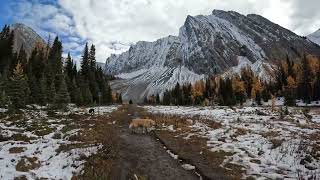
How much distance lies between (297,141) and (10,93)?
45.5m

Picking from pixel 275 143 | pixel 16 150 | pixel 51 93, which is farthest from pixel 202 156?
pixel 51 93

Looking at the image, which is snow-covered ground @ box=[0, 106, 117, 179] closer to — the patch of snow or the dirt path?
the dirt path

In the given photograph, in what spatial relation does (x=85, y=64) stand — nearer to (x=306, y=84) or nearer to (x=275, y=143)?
(x=306, y=84)

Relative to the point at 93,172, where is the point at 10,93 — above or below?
above

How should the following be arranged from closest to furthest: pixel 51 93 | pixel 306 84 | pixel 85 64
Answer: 1. pixel 51 93
2. pixel 85 64
3. pixel 306 84

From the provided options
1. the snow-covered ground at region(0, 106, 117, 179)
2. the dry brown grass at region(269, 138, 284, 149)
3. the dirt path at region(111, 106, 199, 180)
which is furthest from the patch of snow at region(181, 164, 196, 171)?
the dry brown grass at region(269, 138, 284, 149)

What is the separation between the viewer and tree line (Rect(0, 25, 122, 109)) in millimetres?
54625

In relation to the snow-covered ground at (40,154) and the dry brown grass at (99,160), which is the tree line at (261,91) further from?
the snow-covered ground at (40,154)

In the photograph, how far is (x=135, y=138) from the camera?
28703 mm

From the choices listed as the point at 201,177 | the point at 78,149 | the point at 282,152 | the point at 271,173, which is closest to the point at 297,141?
the point at 282,152

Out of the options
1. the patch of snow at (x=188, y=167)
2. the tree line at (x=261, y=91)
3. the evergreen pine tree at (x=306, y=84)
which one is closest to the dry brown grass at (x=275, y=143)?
the patch of snow at (x=188, y=167)

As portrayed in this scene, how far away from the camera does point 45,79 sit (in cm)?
7631

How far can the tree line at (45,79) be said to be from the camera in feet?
179

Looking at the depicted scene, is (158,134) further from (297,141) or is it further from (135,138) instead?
(297,141)
